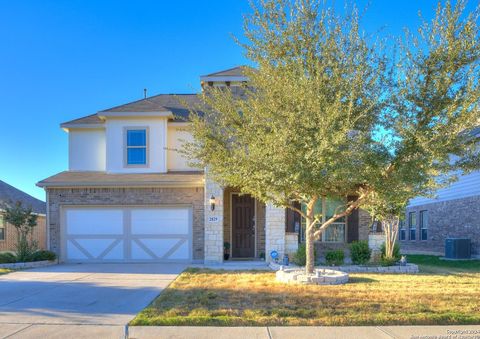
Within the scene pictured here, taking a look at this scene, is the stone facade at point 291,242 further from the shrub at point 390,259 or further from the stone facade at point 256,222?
the shrub at point 390,259

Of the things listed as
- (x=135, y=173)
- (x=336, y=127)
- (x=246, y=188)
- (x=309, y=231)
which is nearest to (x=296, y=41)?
(x=336, y=127)

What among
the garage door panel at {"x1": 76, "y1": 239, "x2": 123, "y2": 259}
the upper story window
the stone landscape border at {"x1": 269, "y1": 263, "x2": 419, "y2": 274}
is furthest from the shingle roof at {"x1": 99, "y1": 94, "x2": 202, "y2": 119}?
the stone landscape border at {"x1": 269, "y1": 263, "x2": 419, "y2": 274}

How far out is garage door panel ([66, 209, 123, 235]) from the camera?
14836mm

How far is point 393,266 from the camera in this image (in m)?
12.5

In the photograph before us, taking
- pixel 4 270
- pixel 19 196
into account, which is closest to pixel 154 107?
pixel 4 270

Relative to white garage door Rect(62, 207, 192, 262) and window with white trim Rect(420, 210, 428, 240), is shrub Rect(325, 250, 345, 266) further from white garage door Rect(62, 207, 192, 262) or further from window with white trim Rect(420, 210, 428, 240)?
window with white trim Rect(420, 210, 428, 240)

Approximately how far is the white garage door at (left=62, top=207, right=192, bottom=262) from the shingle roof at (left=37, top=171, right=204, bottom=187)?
3.08ft

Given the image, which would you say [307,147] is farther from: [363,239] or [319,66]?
[363,239]

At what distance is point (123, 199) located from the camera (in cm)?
1472

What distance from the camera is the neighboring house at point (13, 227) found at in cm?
2130

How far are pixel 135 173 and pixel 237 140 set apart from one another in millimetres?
7403

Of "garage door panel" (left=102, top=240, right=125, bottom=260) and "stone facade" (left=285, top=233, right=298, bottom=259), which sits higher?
"stone facade" (left=285, top=233, right=298, bottom=259)

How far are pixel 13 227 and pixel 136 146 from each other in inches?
422

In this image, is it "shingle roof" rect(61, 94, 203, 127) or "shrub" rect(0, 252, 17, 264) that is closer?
"shrub" rect(0, 252, 17, 264)
